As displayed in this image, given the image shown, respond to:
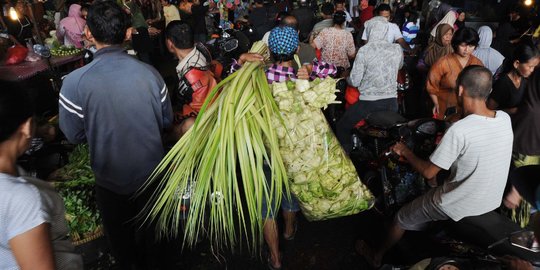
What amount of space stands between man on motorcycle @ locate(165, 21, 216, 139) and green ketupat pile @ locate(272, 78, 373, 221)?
752mm

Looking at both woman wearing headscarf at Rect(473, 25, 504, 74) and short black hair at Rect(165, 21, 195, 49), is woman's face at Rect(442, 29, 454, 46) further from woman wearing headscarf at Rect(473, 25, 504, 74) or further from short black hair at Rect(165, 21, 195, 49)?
short black hair at Rect(165, 21, 195, 49)

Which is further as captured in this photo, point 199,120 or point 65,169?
point 65,169

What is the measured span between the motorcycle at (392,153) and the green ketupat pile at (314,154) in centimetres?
88

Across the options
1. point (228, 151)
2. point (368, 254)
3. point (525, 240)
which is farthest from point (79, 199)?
point (525, 240)

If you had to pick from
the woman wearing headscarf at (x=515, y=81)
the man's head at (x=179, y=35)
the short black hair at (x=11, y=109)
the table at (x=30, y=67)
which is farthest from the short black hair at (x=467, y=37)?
the table at (x=30, y=67)

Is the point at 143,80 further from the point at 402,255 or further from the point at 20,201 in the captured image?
the point at 402,255

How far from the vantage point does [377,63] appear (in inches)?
154

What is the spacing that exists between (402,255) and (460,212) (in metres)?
0.97

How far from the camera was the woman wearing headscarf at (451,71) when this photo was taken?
12.8ft

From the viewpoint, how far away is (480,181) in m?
2.42

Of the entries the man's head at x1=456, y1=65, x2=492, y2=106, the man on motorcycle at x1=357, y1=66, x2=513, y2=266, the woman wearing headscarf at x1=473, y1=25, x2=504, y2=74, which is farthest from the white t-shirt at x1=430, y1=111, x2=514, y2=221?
the woman wearing headscarf at x1=473, y1=25, x2=504, y2=74

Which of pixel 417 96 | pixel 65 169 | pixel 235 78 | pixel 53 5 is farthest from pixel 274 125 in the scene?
pixel 53 5

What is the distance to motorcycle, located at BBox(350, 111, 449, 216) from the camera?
3348 millimetres

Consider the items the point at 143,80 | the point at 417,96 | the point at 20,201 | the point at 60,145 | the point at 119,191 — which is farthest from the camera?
the point at 417,96
